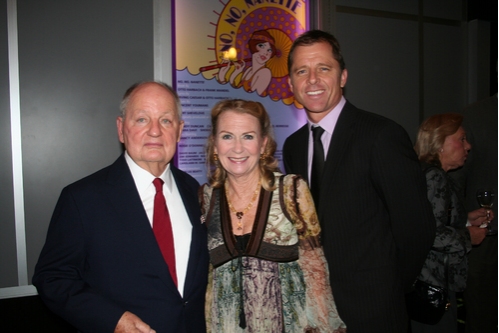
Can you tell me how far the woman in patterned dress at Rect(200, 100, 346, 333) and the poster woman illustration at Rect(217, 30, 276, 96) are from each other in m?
2.21

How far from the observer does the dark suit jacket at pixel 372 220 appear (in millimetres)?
1892

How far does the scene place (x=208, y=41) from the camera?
4.03 meters

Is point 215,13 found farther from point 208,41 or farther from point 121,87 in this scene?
point 121,87

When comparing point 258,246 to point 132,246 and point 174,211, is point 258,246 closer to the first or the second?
point 174,211

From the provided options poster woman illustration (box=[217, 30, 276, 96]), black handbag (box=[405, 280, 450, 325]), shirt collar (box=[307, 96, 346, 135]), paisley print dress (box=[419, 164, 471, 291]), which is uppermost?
poster woman illustration (box=[217, 30, 276, 96])

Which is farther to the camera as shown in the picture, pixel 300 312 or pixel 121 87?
pixel 121 87

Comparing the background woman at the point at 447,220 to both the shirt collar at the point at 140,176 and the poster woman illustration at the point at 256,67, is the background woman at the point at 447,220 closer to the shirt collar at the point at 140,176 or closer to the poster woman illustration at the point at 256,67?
the poster woman illustration at the point at 256,67

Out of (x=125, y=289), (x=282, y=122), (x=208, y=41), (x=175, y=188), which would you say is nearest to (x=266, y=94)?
(x=282, y=122)

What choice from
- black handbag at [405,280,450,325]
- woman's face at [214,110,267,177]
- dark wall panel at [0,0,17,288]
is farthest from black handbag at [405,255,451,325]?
dark wall panel at [0,0,17,288]

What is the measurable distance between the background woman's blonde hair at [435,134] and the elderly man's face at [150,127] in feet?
7.05

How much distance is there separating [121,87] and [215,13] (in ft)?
4.11

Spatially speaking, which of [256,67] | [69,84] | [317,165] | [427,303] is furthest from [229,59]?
[427,303]

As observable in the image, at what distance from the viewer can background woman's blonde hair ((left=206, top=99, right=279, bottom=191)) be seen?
2.01 meters

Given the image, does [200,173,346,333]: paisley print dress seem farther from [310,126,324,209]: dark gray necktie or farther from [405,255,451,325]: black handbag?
[405,255,451,325]: black handbag
